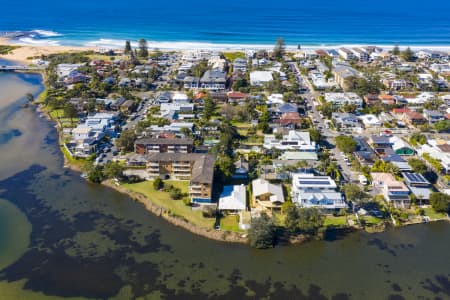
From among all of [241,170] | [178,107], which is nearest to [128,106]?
[178,107]

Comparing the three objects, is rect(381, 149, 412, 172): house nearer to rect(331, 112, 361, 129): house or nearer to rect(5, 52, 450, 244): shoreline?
rect(5, 52, 450, 244): shoreline

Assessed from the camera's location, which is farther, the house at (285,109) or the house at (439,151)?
the house at (285,109)

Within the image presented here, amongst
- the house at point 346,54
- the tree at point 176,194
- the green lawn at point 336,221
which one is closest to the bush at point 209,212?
the tree at point 176,194

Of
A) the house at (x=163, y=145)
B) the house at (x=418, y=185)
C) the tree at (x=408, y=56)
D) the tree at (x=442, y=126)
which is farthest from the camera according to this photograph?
the tree at (x=408, y=56)

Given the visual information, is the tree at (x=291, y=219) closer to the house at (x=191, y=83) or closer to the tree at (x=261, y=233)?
the tree at (x=261, y=233)

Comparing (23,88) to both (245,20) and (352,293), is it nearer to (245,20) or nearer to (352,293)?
(352,293)

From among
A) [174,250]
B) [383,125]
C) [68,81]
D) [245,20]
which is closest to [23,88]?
[68,81]

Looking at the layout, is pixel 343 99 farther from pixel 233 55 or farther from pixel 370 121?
pixel 233 55
